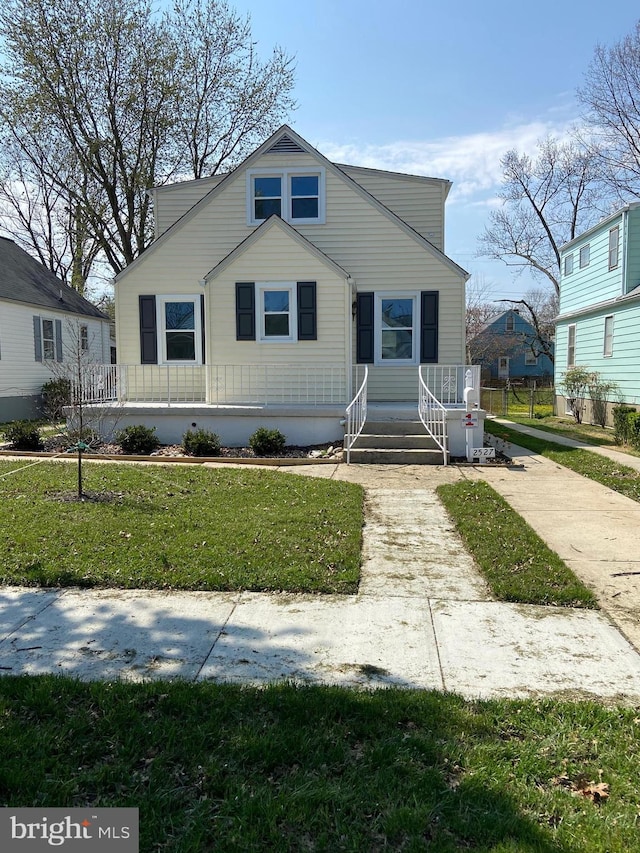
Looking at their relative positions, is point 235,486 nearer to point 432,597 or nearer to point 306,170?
point 432,597

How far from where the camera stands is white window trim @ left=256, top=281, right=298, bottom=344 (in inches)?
494

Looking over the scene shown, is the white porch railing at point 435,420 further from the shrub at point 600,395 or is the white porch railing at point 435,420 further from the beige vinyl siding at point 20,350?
the beige vinyl siding at point 20,350

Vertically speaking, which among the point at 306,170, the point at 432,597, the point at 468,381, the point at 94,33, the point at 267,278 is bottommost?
the point at 432,597

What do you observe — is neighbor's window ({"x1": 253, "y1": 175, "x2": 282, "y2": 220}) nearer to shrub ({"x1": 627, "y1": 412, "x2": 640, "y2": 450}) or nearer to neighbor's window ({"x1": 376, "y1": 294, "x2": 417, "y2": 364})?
neighbor's window ({"x1": 376, "y1": 294, "x2": 417, "y2": 364})

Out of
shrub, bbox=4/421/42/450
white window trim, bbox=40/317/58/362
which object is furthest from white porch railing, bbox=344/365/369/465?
white window trim, bbox=40/317/58/362

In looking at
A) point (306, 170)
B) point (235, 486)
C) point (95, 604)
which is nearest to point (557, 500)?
point (235, 486)

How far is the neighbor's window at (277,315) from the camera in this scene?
12664 mm

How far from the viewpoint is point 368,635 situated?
3.78 meters

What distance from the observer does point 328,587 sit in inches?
179

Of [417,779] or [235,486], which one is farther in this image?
[235,486]

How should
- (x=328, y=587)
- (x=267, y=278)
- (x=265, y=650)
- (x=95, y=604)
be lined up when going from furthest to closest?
(x=267, y=278)
(x=328, y=587)
(x=95, y=604)
(x=265, y=650)

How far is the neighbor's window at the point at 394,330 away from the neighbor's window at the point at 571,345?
32.2 ft

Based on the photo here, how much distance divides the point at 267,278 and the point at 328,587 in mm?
9221

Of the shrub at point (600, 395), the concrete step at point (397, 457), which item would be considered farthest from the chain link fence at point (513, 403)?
the concrete step at point (397, 457)
